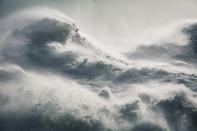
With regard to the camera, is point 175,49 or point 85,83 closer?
point 85,83

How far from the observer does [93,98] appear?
29.6 meters

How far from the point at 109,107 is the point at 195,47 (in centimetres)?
2338

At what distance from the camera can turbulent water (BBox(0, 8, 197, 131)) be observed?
1032 inches

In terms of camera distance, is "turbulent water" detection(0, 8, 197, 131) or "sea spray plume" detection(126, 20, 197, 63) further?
"sea spray plume" detection(126, 20, 197, 63)

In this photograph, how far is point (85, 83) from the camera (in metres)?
33.9

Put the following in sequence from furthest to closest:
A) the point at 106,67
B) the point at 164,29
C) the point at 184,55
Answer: the point at 164,29 < the point at 184,55 < the point at 106,67

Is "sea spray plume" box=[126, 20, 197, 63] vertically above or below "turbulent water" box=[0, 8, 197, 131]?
above

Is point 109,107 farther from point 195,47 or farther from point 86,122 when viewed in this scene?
point 195,47

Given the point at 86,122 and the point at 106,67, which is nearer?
the point at 86,122

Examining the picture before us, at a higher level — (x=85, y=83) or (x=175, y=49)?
(x=175, y=49)

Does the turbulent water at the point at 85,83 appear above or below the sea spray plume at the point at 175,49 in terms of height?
below

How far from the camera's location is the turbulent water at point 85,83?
26219 millimetres

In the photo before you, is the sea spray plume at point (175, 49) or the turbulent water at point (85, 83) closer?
the turbulent water at point (85, 83)

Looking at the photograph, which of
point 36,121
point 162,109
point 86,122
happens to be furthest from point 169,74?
point 36,121
